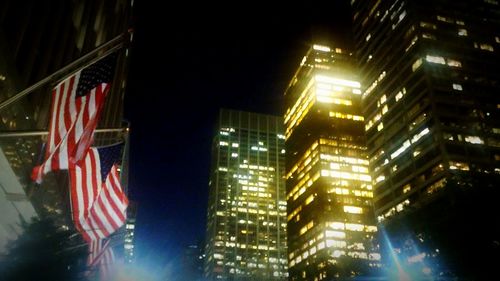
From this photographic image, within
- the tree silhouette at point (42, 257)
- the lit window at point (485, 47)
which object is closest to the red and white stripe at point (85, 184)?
the tree silhouette at point (42, 257)

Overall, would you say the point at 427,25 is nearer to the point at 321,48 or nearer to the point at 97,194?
the point at 321,48

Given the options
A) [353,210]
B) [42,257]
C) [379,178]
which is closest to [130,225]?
[353,210]

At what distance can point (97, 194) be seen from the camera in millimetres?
15336

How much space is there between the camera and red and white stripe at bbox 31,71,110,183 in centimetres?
1095

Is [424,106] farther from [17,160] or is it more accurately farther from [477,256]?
[17,160]

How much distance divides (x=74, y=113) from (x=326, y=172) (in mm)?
133005

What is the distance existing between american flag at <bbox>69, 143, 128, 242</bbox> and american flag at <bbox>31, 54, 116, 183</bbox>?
815mm

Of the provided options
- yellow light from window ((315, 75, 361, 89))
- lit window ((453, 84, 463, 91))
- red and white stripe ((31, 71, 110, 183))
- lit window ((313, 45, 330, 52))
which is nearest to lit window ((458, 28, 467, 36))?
lit window ((453, 84, 463, 91))

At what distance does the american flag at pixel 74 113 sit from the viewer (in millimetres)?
10969

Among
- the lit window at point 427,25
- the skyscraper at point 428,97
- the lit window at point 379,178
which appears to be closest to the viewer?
the skyscraper at point 428,97

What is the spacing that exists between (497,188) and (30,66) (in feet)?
102

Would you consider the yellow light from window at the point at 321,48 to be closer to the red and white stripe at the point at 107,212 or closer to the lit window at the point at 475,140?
the lit window at the point at 475,140

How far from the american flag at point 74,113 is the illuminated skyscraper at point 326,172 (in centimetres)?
10613

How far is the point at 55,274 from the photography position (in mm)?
14234
